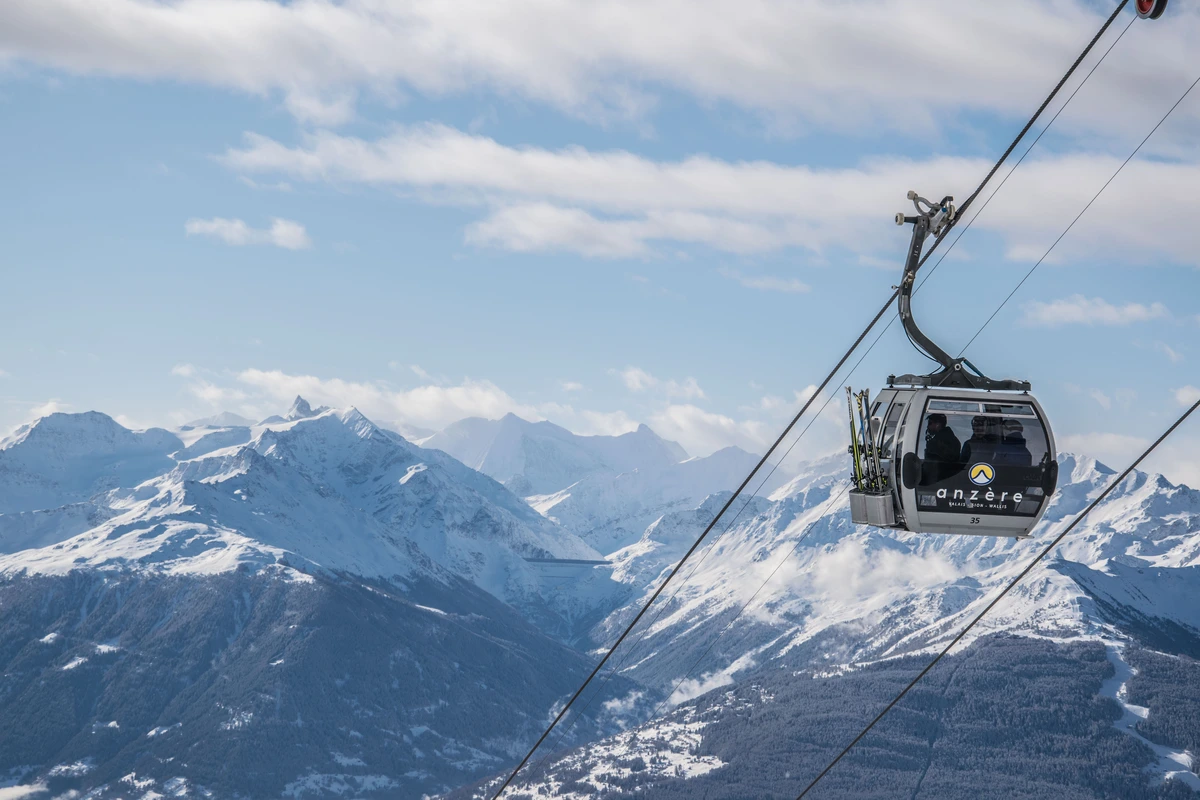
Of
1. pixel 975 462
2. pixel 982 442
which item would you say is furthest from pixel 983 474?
pixel 982 442

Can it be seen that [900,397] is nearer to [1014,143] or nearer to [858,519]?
[858,519]

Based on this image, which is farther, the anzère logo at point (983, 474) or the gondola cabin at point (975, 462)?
the anzère logo at point (983, 474)

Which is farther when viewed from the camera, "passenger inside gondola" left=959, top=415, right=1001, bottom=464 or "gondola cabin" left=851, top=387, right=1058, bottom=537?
"passenger inside gondola" left=959, top=415, right=1001, bottom=464

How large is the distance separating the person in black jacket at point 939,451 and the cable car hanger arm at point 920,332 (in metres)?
1.00

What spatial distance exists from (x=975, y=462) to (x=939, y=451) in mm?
789

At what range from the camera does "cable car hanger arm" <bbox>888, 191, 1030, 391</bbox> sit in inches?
939

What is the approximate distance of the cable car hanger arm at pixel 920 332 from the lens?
939 inches

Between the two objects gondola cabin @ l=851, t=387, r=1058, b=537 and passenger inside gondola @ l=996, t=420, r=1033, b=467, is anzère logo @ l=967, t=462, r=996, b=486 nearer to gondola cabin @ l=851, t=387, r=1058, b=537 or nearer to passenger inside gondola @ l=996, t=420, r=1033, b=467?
gondola cabin @ l=851, t=387, r=1058, b=537

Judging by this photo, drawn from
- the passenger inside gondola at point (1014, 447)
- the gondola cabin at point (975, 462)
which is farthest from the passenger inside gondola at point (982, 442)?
the passenger inside gondola at point (1014, 447)

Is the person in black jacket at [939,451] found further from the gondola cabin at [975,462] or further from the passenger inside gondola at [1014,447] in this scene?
the passenger inside gondola at [1014,447]

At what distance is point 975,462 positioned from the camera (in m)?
27.7

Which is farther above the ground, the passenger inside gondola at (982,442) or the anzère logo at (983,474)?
the passenger inside gondola at (982,442)

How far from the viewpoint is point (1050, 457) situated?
1081 inches

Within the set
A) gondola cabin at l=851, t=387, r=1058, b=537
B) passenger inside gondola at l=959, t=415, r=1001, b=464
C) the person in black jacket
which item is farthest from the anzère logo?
the person in black jacket
